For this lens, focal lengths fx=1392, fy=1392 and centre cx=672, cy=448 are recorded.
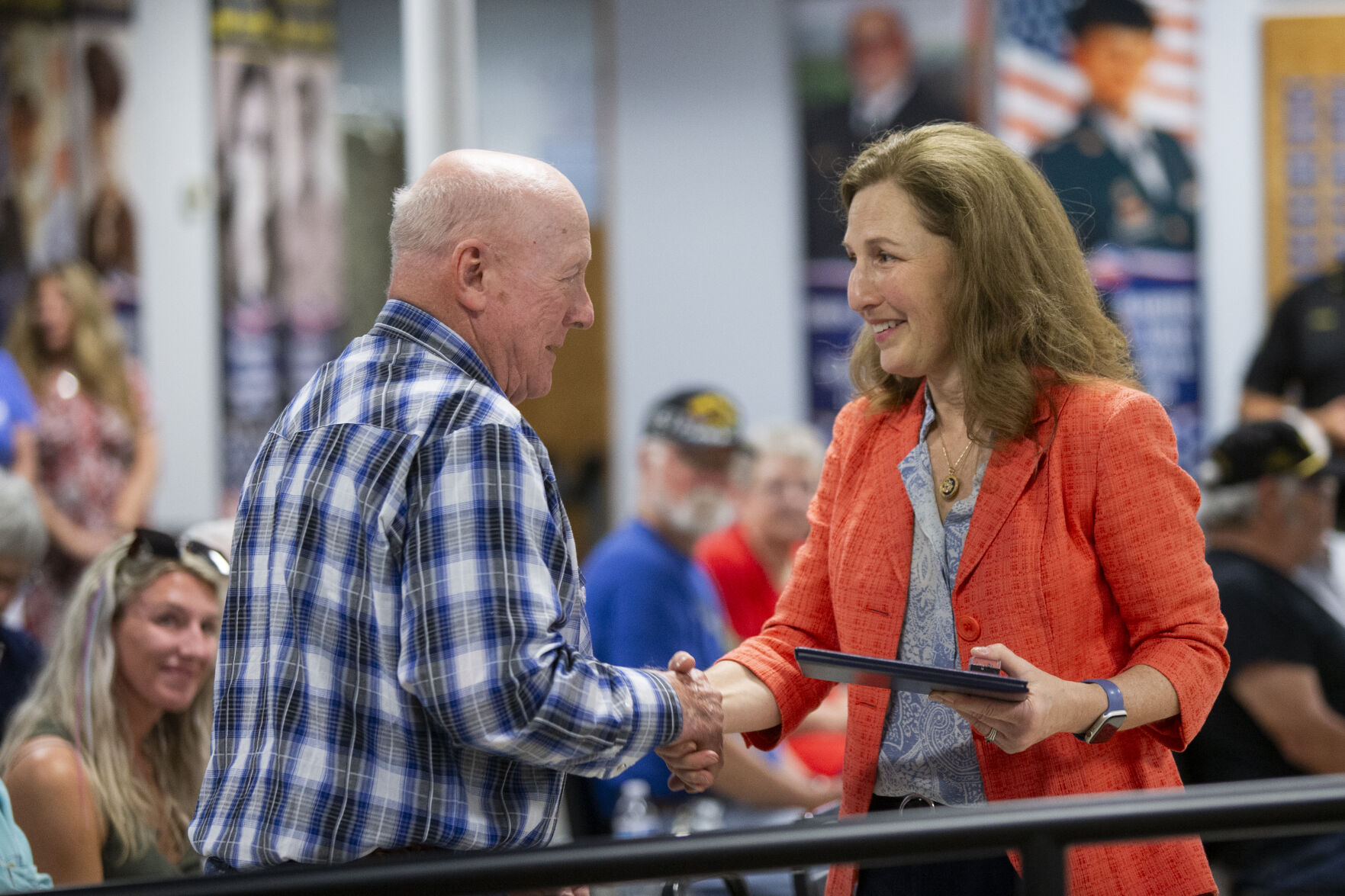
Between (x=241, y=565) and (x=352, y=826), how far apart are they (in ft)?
1.00

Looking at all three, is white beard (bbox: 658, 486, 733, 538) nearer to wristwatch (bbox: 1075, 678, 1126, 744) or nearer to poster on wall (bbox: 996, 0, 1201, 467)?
wristwatch (bbox: 1075, 678, 1126, 744)

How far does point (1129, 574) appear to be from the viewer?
1.57m

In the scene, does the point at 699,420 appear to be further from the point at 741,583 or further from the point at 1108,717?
the point at 1108,717

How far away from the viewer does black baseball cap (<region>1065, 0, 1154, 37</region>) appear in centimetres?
630

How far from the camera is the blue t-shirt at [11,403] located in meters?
4.63

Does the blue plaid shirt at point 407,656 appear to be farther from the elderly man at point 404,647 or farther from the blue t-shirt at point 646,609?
the blue t-shirt at point 646,609

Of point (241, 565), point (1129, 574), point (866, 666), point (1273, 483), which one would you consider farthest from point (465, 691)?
point (1273, 483)

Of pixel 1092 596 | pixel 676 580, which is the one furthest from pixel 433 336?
pixel 676 580

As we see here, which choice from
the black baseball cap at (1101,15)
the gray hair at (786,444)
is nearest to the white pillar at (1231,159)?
the black baseball cap at (1101,15)

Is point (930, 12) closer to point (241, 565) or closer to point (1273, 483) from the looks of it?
point (1273, 483)

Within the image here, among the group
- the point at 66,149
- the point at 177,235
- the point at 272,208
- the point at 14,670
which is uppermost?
the point at 66,149

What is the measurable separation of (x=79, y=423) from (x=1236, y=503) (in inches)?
167

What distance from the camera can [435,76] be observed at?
3.64m

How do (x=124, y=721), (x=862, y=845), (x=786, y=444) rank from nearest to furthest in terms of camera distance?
(x=862, y=845) → (x=124, y=721) → (x=786, y=444)
